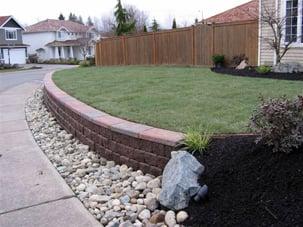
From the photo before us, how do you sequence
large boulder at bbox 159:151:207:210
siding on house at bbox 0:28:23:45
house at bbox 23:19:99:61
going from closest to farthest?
large boulder at bbox 159:151:207:210, siding on house at bbox 0:28:23:45, house at bbox 23:19:99:61

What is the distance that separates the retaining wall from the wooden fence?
9.44m

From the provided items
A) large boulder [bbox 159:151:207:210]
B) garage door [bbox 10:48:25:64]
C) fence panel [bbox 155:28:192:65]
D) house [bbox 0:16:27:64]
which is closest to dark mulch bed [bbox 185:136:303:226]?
large boulder [bbox 159:151:207:210]

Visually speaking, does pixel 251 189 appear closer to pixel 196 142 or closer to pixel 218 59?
pixel 196 142

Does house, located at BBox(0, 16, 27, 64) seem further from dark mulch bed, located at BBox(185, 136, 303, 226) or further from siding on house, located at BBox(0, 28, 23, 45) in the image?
dark mulch bed, located at BBox(185, 136, 303, 226)

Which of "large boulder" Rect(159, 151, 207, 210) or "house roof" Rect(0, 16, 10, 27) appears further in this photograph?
"house roof" Rect(0, 16, 10, 27)

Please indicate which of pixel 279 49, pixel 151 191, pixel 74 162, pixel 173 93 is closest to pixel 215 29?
pixel 279 49

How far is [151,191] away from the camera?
4.08m

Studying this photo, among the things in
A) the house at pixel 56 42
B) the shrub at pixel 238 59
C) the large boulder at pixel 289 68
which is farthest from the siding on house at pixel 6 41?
the large boulder at pixel 289 68

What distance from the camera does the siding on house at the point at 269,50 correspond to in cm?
1257

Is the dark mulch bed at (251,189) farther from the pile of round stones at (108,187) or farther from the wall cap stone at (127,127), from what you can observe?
the wall cap stone at (127,127)

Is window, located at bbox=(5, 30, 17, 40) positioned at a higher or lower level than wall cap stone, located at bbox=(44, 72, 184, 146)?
higher

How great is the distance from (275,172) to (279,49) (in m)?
10.1

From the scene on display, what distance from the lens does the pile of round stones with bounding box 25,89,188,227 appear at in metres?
3.59

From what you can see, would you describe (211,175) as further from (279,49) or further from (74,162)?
(279,49)
